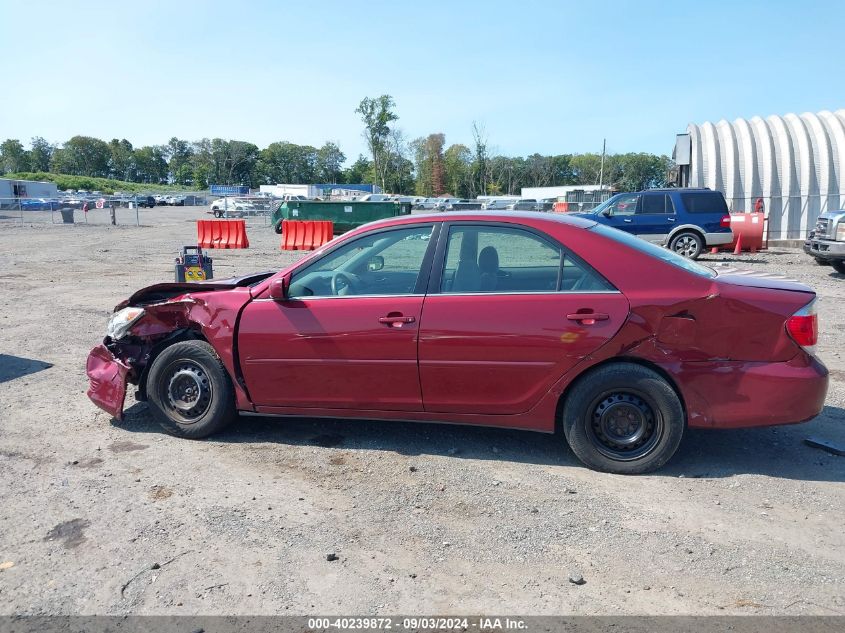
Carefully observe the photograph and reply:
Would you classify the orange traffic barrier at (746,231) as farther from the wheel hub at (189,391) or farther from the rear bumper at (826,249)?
the wheel hub at (189,391)

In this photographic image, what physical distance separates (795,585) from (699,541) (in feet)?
1.63

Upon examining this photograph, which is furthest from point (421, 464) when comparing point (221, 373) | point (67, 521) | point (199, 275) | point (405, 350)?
point (199, 275)

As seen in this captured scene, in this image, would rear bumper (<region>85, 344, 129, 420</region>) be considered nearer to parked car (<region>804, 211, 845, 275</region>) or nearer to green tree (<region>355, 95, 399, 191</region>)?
parked car (<region>804, 211, 845, 275</region>)

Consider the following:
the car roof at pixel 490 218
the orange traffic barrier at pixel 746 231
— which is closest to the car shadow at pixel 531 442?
the car roof at pixel 490 218

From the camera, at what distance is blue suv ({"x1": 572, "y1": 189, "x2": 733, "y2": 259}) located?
17.6m

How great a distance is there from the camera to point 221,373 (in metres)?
4.90

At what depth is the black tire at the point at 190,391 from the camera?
16.1ft

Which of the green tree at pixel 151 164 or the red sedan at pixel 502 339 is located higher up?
the green tree at pixel 151 164

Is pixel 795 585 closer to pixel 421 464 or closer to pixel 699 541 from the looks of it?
pixel 699 541

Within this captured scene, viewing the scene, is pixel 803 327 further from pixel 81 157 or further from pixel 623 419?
pixel 81 157

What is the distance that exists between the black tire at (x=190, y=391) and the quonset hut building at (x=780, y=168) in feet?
88.9

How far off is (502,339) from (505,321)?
119 mm

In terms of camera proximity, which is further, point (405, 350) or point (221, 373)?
point (221, 373)

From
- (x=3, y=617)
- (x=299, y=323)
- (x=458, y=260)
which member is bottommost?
(x=3, y=617)
